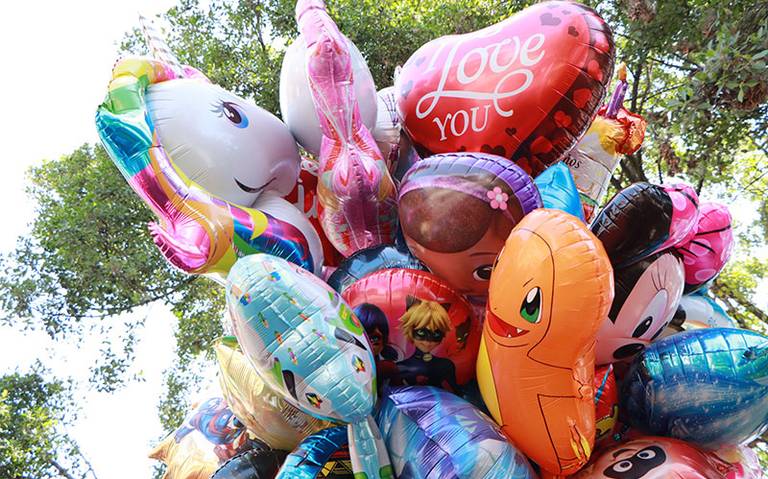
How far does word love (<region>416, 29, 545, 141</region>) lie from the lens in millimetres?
2074

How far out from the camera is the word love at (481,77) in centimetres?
207

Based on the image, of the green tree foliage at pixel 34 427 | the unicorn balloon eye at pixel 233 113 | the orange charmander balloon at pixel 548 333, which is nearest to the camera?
the orange charmander balloon at pixel 548 333

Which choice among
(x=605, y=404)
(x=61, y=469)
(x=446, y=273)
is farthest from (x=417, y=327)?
(x=61, y=469)

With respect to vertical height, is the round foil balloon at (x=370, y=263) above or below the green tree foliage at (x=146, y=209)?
below

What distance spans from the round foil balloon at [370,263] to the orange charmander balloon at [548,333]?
457mm

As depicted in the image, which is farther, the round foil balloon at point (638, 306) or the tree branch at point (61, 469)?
the tree branch at point (61, 469)

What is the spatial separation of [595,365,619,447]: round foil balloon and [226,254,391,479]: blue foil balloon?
24.8 inches

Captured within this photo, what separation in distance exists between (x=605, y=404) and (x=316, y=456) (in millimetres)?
843

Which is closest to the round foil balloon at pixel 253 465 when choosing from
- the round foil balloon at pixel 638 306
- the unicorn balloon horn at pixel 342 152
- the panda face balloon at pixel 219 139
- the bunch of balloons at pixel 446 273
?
the bunch of balloons at pixel 446 273

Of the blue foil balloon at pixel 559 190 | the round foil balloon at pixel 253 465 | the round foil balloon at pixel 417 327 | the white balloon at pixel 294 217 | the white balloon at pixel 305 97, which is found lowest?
the round foil balloon at pixel 253 465

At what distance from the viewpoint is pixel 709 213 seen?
2.35 metres

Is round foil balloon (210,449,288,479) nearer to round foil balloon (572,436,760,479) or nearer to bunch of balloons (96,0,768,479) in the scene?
bunch of balloons (96,0,768,479)

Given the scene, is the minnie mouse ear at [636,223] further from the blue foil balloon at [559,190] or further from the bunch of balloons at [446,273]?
the blue foil balloon at [559,190]

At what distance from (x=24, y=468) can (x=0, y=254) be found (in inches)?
65.3
